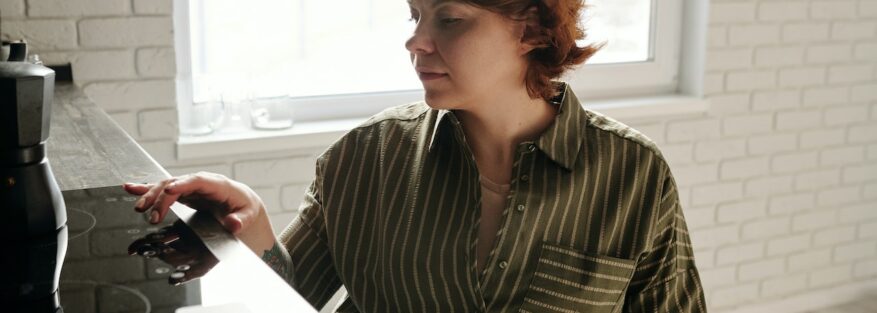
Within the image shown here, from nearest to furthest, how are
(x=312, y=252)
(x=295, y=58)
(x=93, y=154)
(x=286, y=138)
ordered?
1. (x=93, y=154)
2. (x=312, y=252)
3. (x=286, y=138)
4. (x=295, y=58)

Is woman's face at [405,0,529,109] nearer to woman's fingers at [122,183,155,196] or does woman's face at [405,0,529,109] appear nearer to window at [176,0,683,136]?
woman's fingers at [122,183,155,196]

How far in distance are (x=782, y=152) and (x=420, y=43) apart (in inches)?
93.0

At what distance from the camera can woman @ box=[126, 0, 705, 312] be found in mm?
1535

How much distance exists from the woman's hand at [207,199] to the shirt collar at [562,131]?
391mm

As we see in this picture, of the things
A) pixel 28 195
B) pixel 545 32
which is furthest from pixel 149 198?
→ pixel 545 32

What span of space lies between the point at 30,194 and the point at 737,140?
2880mm

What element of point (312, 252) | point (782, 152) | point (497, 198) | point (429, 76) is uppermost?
point (429, 76)

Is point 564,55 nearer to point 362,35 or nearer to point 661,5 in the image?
point 362,35

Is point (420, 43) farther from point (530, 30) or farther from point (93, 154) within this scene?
point (93, 154)

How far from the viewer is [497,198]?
1.58 meters

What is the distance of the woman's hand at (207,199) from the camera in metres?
1.07

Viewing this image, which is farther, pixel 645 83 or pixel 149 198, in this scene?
pixel 645 83

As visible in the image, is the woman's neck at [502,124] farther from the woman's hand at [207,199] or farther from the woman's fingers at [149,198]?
the woman's fingers at [149,198]

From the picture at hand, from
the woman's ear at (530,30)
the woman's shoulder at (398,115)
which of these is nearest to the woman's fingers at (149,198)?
the woman's shoulder at (398,115)
